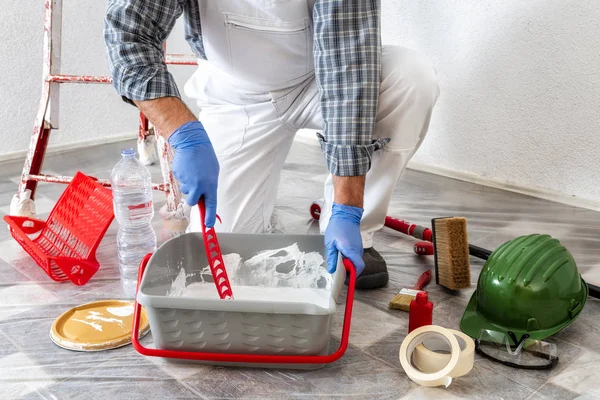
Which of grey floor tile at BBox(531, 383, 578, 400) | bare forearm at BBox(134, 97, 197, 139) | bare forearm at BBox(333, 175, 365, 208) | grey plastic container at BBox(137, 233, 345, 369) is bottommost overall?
grey floor tile at BBox(531, 383, 578, 400)

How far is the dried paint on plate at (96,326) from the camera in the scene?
1189 mm

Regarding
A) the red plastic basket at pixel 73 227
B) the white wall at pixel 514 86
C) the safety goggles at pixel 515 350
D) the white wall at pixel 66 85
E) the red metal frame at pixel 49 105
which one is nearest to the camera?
the safety goggles at pixel 515 350

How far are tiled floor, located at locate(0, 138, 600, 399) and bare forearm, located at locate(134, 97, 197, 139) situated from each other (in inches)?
17.1

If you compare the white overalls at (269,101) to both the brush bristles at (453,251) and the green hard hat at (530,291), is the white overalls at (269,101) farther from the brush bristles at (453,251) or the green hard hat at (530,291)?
the green hard hat at (530,291)

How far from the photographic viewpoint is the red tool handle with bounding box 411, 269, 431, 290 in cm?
142

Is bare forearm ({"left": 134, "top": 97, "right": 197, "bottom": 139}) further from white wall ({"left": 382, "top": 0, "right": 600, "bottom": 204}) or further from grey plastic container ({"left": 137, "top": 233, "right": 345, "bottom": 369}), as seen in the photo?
white wall ({"left": 382, "top": 0, "right": 600, "bottom": 204})

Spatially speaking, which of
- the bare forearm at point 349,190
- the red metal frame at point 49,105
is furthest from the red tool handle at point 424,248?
the red metal frame at point 49,105

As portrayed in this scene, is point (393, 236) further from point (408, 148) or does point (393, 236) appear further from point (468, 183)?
point (468, 183)

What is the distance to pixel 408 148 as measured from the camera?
4.66ft

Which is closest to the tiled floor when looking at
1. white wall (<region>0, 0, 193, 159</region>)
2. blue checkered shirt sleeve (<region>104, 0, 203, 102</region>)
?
blue checkered shirt sleeve (<region>104, 0, 203, 102</region>)

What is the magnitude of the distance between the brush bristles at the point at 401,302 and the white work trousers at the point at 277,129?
0.17 metres

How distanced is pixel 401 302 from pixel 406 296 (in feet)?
0.11

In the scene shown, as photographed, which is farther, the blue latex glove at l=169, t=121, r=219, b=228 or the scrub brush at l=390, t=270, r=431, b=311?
the scrub brush at l=390, t=270, r=431, b=311

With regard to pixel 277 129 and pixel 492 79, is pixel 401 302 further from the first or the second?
pixel 492 79
